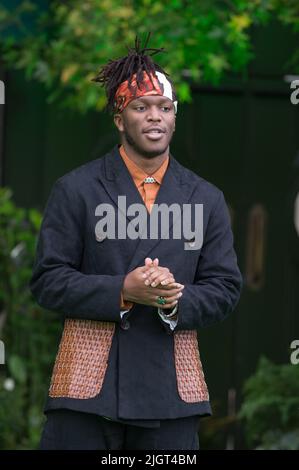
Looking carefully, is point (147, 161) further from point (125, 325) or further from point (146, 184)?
point (125, 325)

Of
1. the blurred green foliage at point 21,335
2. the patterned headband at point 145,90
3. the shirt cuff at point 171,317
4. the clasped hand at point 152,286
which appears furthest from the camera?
the blurred green foliage at point 21,335

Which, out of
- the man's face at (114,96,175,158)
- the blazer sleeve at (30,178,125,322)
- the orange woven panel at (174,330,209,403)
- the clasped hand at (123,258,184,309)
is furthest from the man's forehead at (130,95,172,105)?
the orange woven panel at (174,330,209,403)

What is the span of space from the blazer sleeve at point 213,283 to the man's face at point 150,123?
0.28 m

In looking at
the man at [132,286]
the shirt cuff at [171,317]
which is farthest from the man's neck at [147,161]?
the shirt cuff at [171,317]

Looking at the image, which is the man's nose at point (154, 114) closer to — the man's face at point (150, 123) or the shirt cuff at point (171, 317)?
the man's face at point (150, 123)

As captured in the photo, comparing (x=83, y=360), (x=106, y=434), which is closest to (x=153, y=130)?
(x=83, y=360)

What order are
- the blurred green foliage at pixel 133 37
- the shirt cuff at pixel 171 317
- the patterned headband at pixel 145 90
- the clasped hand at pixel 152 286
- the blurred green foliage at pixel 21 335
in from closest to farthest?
the clasped hand at pixel 152 286, the shirt cuff at pixel 171 317, the patterned headband at pixel 145 90, the blurred green foliage at pixel 133 37, the blurred green foliage at pixel 21 335

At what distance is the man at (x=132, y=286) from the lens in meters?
3.50

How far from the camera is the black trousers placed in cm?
352

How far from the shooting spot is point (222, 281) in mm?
3621

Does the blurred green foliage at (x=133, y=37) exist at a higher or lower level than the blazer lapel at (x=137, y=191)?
higher

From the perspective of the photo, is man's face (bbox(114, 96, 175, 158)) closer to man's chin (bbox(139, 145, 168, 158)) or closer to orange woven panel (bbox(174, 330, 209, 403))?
man's chin (bbox(139, 145, 168, 158))
